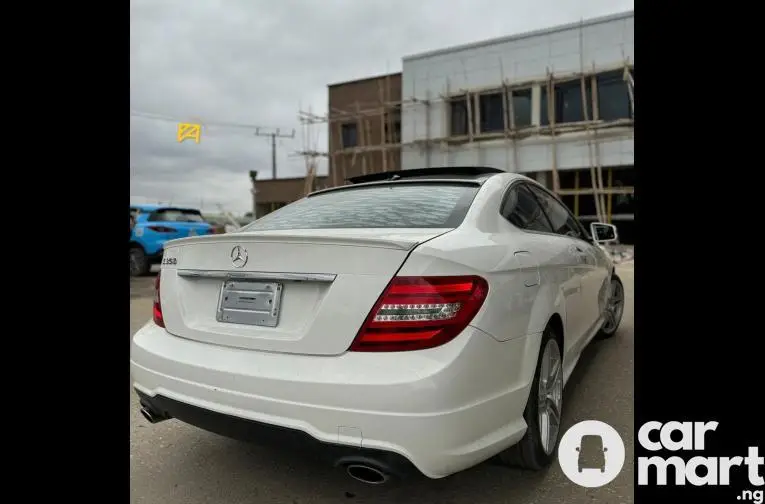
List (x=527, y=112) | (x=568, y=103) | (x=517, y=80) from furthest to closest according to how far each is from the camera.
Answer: (x=527, y=112) < (x=517, y=80) < (x=568, y=103)

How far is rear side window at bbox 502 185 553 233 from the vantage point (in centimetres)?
263

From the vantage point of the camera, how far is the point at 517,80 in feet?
52.5

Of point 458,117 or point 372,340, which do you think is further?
point 458,117

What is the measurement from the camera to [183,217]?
1073 cm

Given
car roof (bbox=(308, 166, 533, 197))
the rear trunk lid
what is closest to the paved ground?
the rear trunk lid

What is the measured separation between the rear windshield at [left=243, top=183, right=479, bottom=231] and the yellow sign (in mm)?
15932

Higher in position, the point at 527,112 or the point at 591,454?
the point at 527,112

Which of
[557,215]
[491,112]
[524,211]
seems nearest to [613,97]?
[491,112]

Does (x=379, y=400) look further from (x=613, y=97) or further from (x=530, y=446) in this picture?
(x=613, y=97)

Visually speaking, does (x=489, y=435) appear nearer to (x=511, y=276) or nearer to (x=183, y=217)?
(x=511, y=276)

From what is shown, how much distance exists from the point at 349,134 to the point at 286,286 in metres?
18.7
